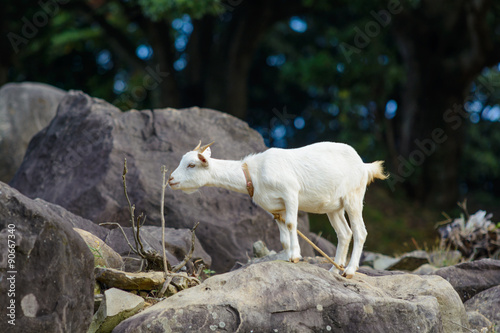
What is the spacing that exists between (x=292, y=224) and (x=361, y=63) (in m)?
12.0

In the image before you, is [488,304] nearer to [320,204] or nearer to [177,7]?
[320,204]

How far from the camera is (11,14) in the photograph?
1580 centimetres

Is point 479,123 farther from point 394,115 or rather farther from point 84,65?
point 84,65

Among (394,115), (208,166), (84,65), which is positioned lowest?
(84,65)

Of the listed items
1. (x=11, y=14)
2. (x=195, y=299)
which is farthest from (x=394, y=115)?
(x=195, y=299)

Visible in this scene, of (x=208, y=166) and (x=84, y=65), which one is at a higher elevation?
(x=208, y=166)

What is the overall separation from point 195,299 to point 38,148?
5.39 metres

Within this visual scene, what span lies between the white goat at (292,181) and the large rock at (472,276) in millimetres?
1809

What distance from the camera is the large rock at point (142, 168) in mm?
7680

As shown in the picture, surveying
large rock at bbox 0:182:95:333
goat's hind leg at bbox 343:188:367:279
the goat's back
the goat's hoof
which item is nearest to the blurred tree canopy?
the goat's back

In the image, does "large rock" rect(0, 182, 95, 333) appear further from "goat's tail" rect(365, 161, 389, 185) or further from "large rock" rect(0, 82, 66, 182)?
"large rock" rect(0, 82, 66, 182)

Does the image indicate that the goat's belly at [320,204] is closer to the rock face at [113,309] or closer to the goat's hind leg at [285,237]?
the goat's hind leg at [285,237]

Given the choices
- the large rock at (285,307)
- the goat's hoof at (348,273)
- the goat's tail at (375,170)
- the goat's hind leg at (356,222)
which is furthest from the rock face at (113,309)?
the goat's tail at (375,170)

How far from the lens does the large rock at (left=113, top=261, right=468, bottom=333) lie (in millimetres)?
4418
